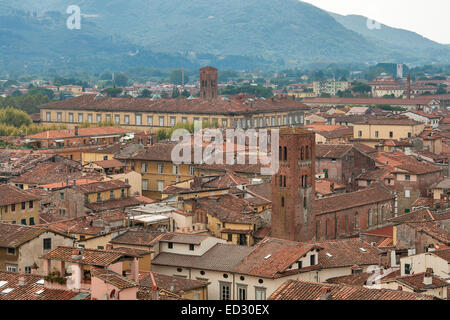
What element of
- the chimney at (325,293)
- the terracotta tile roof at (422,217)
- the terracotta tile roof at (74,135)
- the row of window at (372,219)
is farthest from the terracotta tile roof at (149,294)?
the terracotta tile roof at (74,135)

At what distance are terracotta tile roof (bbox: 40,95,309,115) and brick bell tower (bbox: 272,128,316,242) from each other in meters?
54.0

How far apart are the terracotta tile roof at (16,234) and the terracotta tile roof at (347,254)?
340 inches

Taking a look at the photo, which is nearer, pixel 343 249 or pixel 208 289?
pixel 208 289

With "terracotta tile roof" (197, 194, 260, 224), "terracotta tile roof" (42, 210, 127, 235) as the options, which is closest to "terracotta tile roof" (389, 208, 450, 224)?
"terracotta tile roof" (197, 194, 260, 224)

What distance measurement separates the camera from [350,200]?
142 ft

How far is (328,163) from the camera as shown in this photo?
53719 millimetres

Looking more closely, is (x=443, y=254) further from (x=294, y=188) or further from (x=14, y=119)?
(x=14, y=119)

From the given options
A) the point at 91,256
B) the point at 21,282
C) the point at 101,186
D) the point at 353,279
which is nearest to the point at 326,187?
the point at 101,186

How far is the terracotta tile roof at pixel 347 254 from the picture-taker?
2993 centimetres

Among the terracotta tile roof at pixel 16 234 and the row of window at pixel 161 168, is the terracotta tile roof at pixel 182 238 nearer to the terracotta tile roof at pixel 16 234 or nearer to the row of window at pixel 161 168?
the terracotta tile roof at pixel 16 234

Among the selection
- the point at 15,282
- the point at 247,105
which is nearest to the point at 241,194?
the point at 15,282

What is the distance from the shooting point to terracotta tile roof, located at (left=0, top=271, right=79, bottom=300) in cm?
2034

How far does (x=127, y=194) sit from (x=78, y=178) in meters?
4.12

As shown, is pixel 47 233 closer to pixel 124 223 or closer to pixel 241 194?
pixel 124 223
